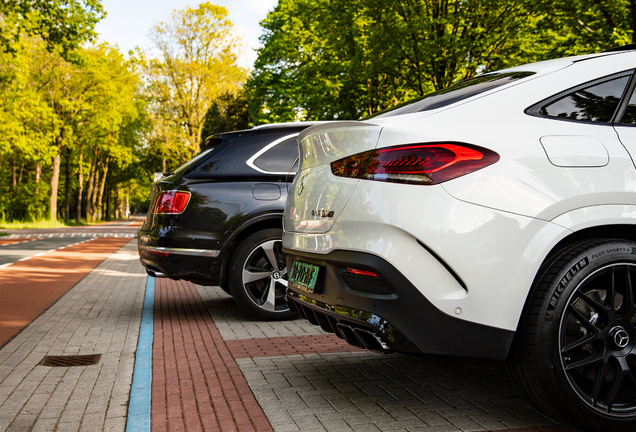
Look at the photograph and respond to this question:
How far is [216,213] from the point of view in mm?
5930

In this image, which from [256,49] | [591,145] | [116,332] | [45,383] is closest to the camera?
[591,145]

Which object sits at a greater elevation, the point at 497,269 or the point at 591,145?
the point at 591,145

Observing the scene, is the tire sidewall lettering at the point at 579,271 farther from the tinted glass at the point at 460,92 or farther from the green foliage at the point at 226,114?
the green foliage at the point at 226,114

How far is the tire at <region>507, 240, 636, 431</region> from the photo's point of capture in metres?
2.81

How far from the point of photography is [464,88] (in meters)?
3.49

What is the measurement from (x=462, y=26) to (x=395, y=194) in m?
14.8

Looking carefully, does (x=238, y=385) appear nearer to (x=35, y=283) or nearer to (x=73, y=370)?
(x=73, y=370)

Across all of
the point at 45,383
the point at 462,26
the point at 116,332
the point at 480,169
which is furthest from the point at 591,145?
the point at 462,26

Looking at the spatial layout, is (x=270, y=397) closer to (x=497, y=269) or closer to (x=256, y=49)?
(x=497, y=269)

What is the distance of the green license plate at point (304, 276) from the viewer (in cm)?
333

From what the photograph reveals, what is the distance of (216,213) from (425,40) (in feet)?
39.2

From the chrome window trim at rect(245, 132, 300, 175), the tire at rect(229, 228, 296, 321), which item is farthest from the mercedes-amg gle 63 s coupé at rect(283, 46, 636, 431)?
the chrome window trim at rect(245, 132, 300, 175)

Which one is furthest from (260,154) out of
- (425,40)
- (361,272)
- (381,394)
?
(425,40)

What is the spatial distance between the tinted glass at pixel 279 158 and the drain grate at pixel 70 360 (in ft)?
8.18
